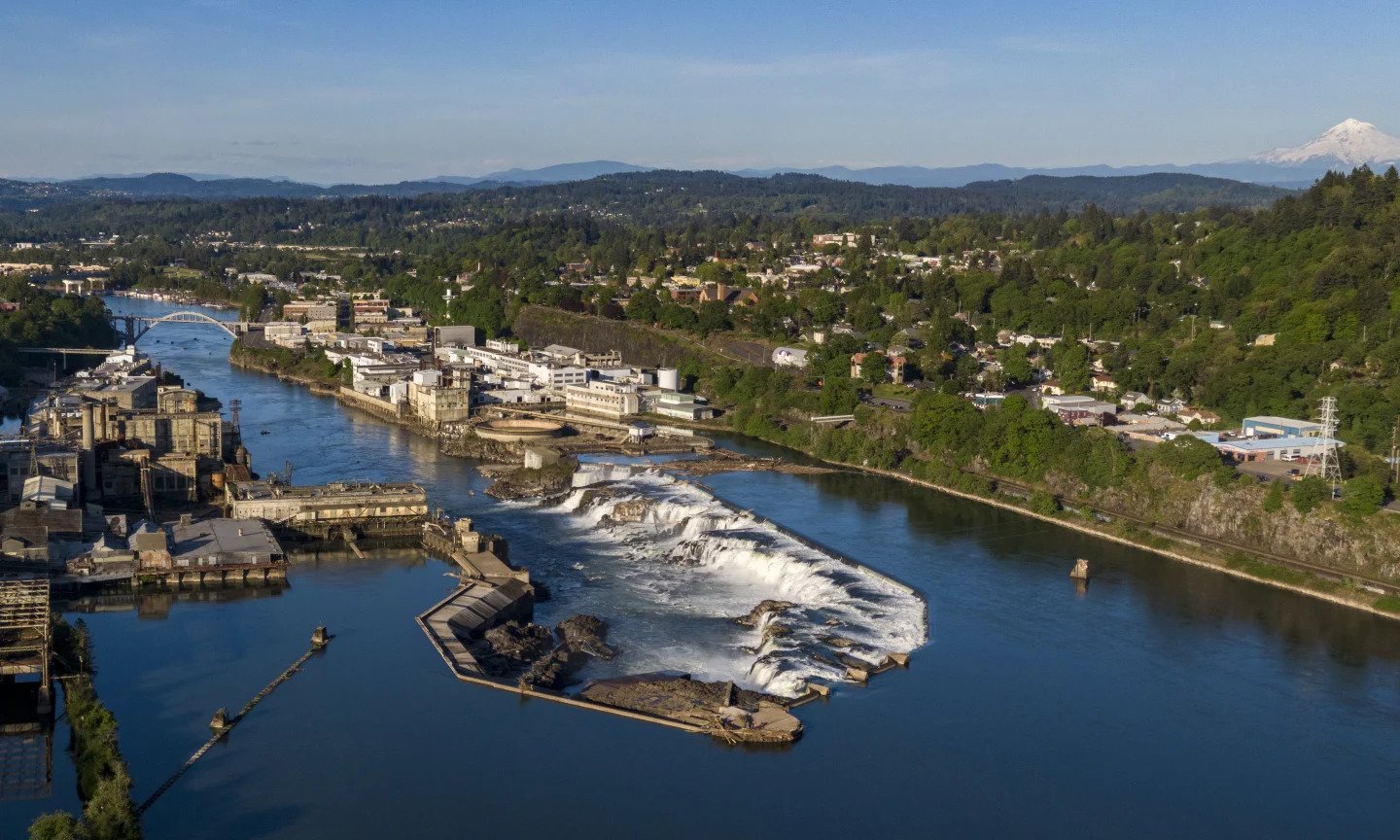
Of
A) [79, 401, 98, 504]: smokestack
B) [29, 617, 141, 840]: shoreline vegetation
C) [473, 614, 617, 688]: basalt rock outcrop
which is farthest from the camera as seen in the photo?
[79, 401, 98, 504]: smokestack

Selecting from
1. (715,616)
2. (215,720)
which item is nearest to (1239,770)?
(715,616)

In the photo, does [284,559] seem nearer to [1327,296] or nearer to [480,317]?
[1327,296]

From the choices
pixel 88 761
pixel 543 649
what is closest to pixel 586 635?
A: pixel 543 649

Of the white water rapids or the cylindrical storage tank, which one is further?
the cylindrical storage tank

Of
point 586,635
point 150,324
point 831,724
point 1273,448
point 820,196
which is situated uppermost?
point 820,196

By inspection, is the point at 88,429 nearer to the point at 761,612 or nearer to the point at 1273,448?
the point at 761,612

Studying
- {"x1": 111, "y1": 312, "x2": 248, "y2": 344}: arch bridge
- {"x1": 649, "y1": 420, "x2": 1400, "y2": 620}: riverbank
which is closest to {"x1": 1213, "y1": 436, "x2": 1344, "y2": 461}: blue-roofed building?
{"x1": 649, "y1": 420, "x2": 1400, "y2": 620}: riverbank

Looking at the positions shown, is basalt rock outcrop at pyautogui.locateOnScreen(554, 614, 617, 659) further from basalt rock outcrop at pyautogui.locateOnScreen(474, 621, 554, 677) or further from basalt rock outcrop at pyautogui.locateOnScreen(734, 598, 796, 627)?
basalt rock outcrop at pyautogui.locateOnScreen(734, 598, 796, 627)
